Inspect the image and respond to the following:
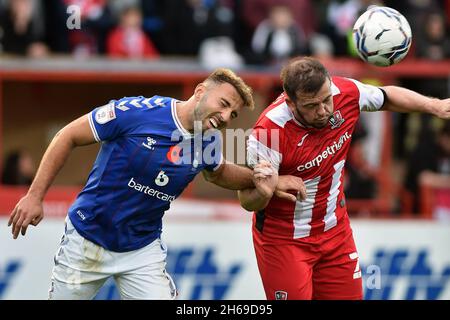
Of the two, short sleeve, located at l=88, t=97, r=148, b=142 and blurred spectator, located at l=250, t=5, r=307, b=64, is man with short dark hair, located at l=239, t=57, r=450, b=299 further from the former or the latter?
blurred spectator, located at l=250, t=5, r=307, b=64

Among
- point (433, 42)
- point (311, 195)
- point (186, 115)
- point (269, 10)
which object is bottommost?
point (311, 195)

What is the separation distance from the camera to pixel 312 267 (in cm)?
799

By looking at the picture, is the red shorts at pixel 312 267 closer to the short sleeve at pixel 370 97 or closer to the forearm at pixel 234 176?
the forearm at pixel 234 176

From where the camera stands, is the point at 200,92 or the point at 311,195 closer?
the point at 200,92

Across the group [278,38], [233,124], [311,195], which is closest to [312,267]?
[311,195]

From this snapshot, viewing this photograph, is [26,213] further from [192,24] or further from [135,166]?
[192,24]

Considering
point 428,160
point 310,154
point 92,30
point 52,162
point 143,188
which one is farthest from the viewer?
point 92,30

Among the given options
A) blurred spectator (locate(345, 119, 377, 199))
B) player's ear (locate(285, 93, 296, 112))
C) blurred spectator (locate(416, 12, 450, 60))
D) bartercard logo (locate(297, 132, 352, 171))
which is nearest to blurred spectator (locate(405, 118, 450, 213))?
blurred spectator (locate(345, 119, 377, 199))

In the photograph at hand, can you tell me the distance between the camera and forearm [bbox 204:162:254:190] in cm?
771

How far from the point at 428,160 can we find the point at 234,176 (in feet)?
21.7

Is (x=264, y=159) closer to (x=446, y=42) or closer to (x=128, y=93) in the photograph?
(x=128, y=93)

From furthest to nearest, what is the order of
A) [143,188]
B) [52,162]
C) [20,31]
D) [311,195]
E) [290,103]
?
[20,31]
[311,195]
[290,103]
[143,188]
[52,162]
